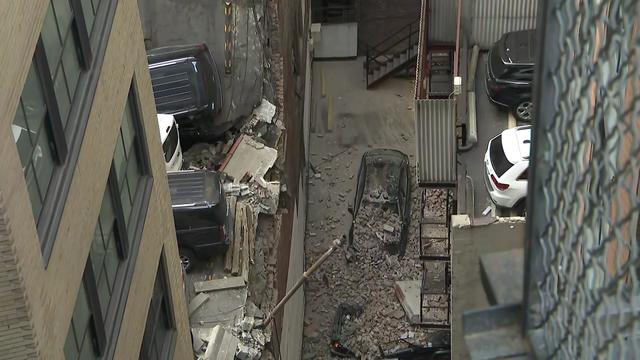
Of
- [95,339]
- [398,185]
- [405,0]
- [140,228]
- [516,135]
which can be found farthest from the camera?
[405,0]

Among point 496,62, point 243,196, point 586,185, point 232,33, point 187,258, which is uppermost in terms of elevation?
point 586,185

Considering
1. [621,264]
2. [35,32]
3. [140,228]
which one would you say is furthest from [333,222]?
[621,264]

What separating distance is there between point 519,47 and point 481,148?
7.57ft

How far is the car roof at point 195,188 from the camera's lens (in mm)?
17188

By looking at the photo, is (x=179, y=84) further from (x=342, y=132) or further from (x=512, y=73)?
(x=342, y=132)

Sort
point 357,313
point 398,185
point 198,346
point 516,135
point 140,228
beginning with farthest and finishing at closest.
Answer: point 398,185 < point 357,313 < point 516,135 < point 198,346 < point 140,228

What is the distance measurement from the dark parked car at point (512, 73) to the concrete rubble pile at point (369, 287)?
552cm

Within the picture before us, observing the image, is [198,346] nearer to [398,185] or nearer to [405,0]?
[398,185]

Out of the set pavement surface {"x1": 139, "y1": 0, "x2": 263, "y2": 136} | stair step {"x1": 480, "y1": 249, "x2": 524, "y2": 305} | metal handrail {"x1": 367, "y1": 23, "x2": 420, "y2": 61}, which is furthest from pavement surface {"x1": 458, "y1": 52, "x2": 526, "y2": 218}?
stair step {"x1": 480, "y1": 249, "x2": 524, "y2": 305}

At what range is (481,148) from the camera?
19672mm

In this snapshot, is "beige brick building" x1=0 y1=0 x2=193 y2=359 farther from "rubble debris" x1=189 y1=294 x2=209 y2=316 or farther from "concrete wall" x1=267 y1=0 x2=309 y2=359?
"concrete wall" x1=267 y1=0 x2=309 y2=359

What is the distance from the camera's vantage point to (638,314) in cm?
249

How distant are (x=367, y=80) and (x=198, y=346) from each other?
16.2m

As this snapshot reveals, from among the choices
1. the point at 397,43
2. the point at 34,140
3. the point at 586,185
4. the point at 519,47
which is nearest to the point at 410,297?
the point at 519,47
